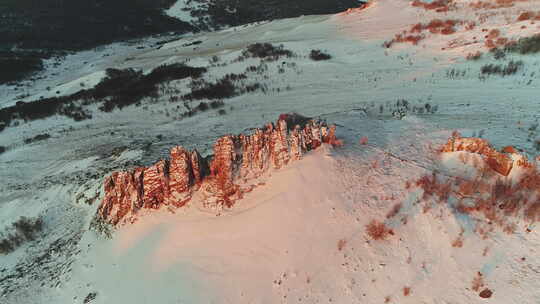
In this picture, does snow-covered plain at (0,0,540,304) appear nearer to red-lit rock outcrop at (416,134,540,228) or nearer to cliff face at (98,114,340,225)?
red-lit rock outcrop at (416,134,540,228)

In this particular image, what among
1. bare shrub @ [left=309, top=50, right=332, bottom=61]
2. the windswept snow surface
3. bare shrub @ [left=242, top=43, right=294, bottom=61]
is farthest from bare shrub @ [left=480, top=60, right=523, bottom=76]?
the windswept snow surface

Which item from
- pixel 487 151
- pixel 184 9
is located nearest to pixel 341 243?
pixel 487 151

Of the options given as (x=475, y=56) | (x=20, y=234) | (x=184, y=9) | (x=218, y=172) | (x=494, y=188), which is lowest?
(x=20, y=234)

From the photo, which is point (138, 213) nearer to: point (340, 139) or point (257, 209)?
point (257, 209)

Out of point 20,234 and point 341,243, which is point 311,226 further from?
point 20,234

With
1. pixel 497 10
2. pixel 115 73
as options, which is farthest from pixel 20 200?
pixel 497 10

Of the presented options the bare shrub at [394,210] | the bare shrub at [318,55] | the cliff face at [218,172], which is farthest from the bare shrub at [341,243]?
the bare shrub at [318,55]
